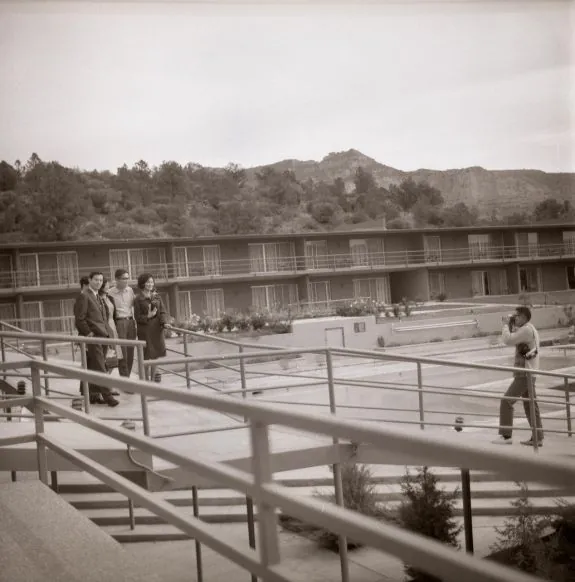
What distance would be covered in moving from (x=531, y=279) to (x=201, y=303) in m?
3.09

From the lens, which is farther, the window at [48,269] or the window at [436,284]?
the window at [436,284]

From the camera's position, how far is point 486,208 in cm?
570

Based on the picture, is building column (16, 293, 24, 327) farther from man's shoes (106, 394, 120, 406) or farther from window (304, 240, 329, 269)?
window (304, 240, 329, 269)

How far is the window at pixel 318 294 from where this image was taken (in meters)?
6.28

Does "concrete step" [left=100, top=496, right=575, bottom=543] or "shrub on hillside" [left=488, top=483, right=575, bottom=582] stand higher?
"shrub on hillside" [left=488, top=483, right=575, bottom=582]

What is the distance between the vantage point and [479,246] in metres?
5.84

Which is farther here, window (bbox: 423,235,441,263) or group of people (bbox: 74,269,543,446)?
window (bbox: 423,235,441,263)

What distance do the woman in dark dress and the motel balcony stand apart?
1.60 ft

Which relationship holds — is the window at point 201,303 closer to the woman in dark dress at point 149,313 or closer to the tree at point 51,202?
the woman in dark dress at point 149,313

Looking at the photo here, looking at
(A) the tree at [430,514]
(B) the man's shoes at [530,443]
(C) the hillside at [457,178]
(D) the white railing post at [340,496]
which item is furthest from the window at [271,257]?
(A) the tree at [430,514]

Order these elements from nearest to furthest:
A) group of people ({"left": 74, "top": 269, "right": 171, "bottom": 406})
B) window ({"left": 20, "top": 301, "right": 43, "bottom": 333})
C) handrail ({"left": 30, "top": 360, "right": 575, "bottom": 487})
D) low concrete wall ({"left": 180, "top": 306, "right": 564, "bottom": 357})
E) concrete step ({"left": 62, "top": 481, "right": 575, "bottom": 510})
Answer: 1. handrail ({"left": 30, "top": 360, "right": 575, "bottom": 487})
2. concrete step ({"left": 62, "top": 481, "right": 575, "bottom": 510})
3. group of people ({"left": 74, "top": 269, "right": 171, "bottom": 406})
4. window ({"left": 20, "top": 301, "right": 43, "bottom": 333})
5. low concrete wall ({"left": 180, "top": 306, "right": 564, "bottom": 357})

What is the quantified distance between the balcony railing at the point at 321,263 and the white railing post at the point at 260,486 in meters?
4.46

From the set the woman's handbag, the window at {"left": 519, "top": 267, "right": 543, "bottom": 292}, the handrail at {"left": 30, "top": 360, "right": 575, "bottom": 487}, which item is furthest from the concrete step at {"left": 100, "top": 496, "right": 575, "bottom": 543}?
the handrail at {"left": 30, "top": 360, "right": 575, "bottom": 487}

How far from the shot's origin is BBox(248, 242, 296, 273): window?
245 inches
